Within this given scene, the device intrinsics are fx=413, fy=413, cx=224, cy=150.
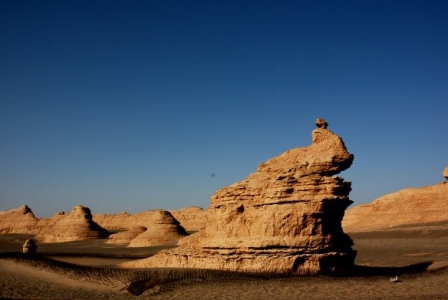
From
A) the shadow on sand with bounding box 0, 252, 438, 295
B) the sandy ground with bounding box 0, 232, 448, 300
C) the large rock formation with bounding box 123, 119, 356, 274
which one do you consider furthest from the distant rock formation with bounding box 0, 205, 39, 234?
the large rock formation with bounding box 123, 119, 356, 274

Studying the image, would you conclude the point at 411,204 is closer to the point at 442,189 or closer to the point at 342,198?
the point at 442,189

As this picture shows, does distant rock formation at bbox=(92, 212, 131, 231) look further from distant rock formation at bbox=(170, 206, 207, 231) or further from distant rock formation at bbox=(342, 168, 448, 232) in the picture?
distant rock formation at bbox=(342, 168, 448, 232)

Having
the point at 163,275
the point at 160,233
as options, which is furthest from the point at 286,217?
the point at 160,233

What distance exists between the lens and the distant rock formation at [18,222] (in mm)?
73812

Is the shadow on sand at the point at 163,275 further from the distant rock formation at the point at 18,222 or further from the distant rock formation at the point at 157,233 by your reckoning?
the distant rock formation at the point at 18,222

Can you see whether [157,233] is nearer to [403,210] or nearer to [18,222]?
[403,210]

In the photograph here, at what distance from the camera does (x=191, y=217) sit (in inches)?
2714

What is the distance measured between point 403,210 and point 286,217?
122 feet

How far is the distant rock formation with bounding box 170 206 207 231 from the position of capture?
66456 mm

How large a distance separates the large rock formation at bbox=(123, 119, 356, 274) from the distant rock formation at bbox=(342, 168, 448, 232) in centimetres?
3126

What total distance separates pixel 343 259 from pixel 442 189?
3497 centimetres

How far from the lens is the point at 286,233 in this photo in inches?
544

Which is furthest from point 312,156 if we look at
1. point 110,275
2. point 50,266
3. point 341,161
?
point 50,266

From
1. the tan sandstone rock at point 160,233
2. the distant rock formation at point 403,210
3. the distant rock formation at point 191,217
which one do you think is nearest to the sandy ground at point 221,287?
the tan sandstone rock at point 160,233
